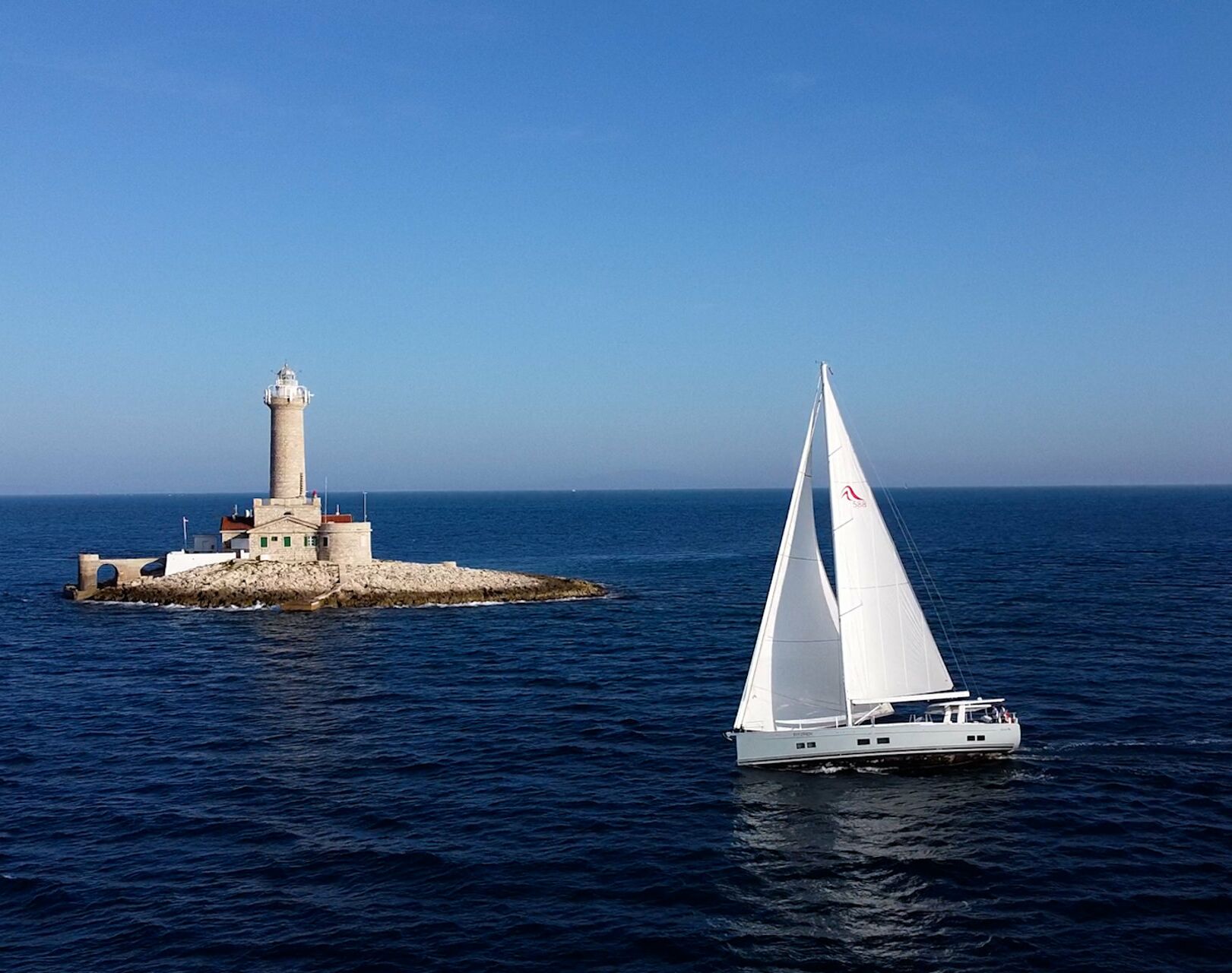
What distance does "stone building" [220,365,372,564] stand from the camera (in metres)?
74.3

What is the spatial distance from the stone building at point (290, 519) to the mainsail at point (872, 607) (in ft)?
156

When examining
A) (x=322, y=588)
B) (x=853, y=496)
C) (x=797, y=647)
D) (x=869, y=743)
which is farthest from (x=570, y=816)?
(x=322, y=588)

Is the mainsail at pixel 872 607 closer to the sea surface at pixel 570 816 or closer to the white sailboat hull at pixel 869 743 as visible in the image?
the white sailboat hull at pixel 869 743

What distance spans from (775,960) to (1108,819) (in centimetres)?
1235

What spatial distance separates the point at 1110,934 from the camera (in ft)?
68.5

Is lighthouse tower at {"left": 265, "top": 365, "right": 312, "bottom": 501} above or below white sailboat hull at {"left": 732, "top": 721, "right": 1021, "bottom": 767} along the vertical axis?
above

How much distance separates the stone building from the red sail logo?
4764 cm

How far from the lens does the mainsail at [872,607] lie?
31.7 metres

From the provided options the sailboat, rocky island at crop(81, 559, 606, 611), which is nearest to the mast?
the sailboat

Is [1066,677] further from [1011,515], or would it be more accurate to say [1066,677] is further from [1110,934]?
[1011,515]

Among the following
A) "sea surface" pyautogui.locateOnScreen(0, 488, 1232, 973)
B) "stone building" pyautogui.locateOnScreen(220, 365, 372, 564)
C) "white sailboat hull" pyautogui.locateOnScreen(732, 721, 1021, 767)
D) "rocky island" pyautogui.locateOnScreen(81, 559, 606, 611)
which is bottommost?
"sea surface" pyautogui.locateOnScreen(0, 488, 1232, 973)

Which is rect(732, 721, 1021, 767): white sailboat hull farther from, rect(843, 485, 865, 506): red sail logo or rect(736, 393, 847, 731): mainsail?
rect(843, 485, 865, 506): red sail logo

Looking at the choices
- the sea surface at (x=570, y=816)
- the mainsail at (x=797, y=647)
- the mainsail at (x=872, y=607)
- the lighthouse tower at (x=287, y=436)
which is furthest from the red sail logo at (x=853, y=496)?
the lighthouse tower at (x=287, y=436)

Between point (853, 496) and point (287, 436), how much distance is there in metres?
58.0
